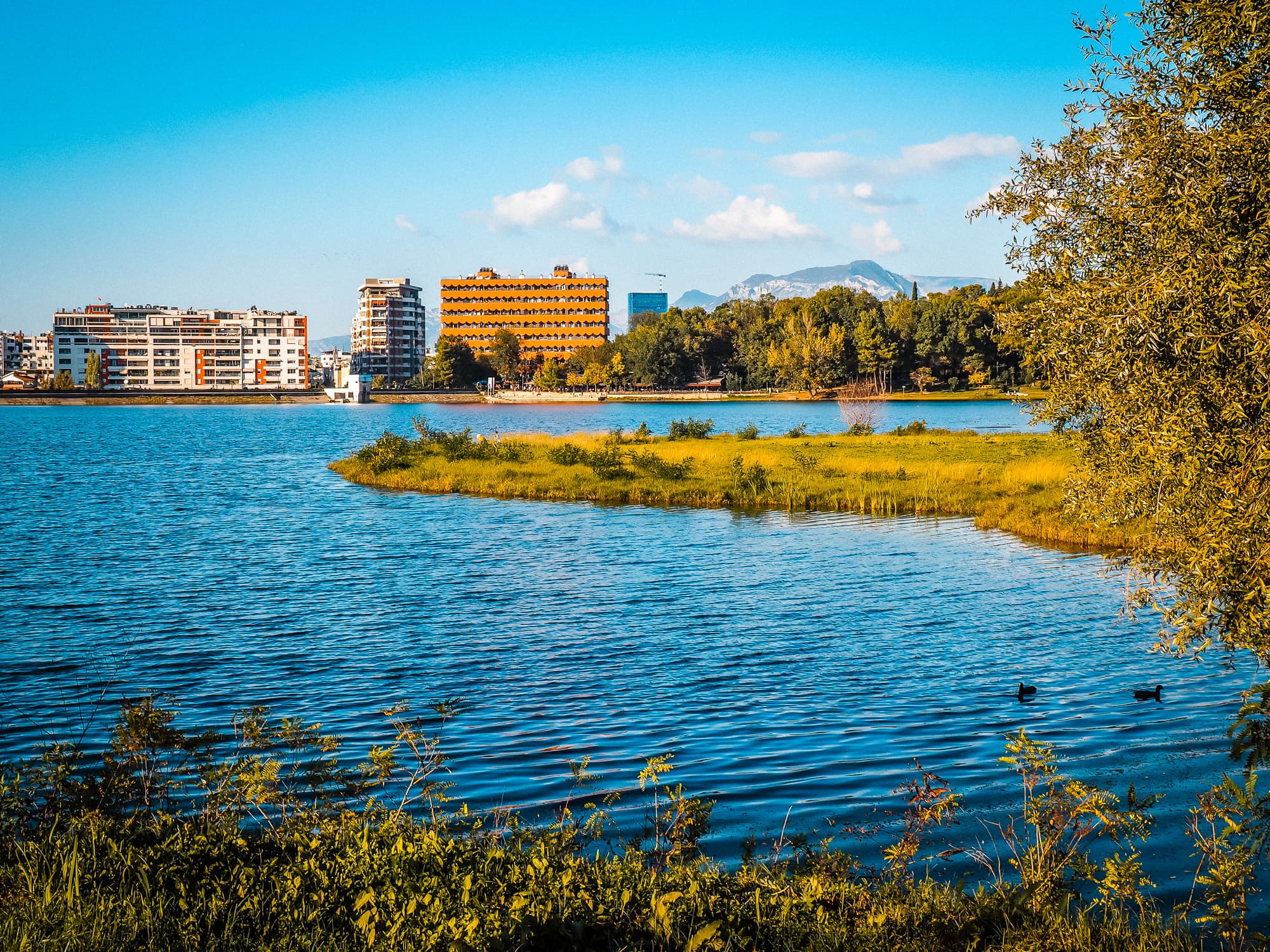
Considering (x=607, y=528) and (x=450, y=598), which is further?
(x=607, y=528)

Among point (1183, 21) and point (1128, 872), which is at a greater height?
point (1183, 21)

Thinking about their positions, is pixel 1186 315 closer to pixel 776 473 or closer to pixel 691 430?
pixel 776 473

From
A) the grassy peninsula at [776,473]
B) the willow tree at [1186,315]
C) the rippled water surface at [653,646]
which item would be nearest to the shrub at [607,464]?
the grassy peninsula at [776,473]

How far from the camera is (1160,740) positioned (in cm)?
1698

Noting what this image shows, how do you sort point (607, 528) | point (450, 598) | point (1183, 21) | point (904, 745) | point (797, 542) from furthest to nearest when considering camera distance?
point (607, 528) < point (797, 542) < point (450, 598) < point (904, 745) < point (1183, 21)

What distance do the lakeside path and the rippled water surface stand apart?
10.0ft

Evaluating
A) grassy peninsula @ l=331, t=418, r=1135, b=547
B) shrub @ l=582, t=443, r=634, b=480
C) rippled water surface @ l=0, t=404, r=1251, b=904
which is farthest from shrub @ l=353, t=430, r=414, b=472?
rippled water surface @ l=0, t=404, r=1251, b=904

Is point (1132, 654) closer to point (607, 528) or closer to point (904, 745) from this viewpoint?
point (904, 745)

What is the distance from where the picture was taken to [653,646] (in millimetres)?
23625

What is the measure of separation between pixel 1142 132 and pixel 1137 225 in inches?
52.7

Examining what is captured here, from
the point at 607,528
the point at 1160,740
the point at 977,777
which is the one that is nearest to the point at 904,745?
the point at 977,777

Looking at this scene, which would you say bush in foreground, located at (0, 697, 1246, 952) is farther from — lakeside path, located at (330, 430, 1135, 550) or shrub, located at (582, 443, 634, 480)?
shrub, located at (582, 443, 634, 480)

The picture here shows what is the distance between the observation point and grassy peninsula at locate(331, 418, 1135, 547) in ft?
154

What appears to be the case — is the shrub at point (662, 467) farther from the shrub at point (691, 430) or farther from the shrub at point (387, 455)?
the shrub at point (691, 430)
